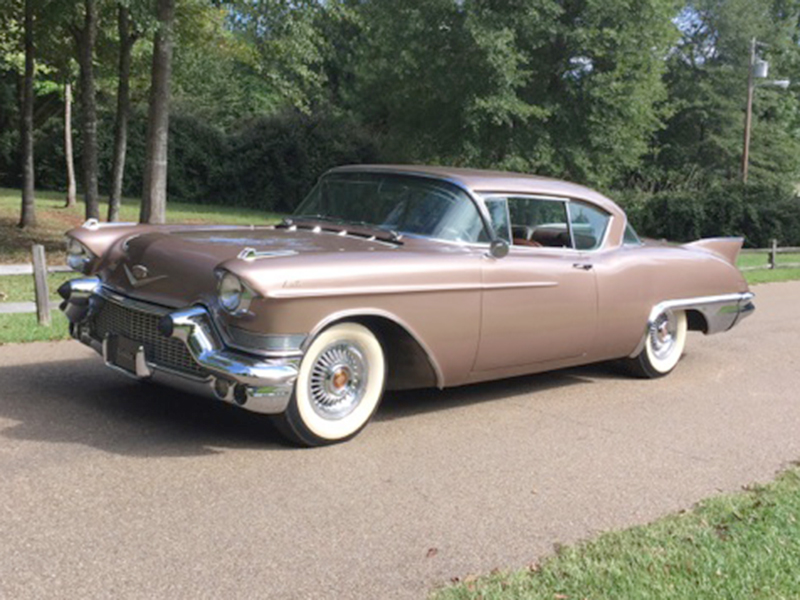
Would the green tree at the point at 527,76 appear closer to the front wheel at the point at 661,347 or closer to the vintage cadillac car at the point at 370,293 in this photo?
the front wheel at the point at 661,347

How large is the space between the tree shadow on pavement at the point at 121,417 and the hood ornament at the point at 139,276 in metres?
0.84

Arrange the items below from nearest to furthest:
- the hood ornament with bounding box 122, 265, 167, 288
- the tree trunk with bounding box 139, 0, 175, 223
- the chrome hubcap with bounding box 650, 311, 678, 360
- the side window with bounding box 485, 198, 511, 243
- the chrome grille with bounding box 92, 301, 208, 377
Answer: the chrome grille with bounding box 92, 301, 208, 377
the hood ornament with bounding box 122, 265, 167, 288
the side window with bounding box 485, 198, 511, 243
the chrome hubcap with bounding box 650, 311, 678, 360
the tree trunk with bounding box 139, 0, 175, 223

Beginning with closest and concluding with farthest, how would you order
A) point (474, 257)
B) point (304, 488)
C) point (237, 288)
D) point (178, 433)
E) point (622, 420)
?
point (304, 488)
point (237, 288)
point (178, 433)
point (474, 257)
point (622, 420)

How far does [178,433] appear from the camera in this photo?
4.98m

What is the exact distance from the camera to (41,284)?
8.31 metres

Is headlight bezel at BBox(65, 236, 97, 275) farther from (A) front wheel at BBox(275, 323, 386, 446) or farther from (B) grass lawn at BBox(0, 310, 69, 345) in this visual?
(B) grass lawn at BBox(0, 310, 69, 345)

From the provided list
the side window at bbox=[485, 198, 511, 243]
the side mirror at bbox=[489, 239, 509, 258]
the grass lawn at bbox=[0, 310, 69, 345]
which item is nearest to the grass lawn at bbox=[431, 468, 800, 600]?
the side mirror at bbox=[489, 239, 509, 258]

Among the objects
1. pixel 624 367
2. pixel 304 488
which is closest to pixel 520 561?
pixel 304 488

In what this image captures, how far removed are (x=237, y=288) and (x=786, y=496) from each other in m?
3.02

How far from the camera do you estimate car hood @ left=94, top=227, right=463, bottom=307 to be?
4602mm

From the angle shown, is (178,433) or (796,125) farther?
(796,125)

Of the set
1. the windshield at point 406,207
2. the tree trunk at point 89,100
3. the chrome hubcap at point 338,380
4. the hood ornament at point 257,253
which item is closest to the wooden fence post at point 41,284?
the windshield at point 406,207

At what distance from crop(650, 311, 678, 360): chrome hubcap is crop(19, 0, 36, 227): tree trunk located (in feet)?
46.8

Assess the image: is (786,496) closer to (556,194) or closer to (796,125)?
(556,194)
